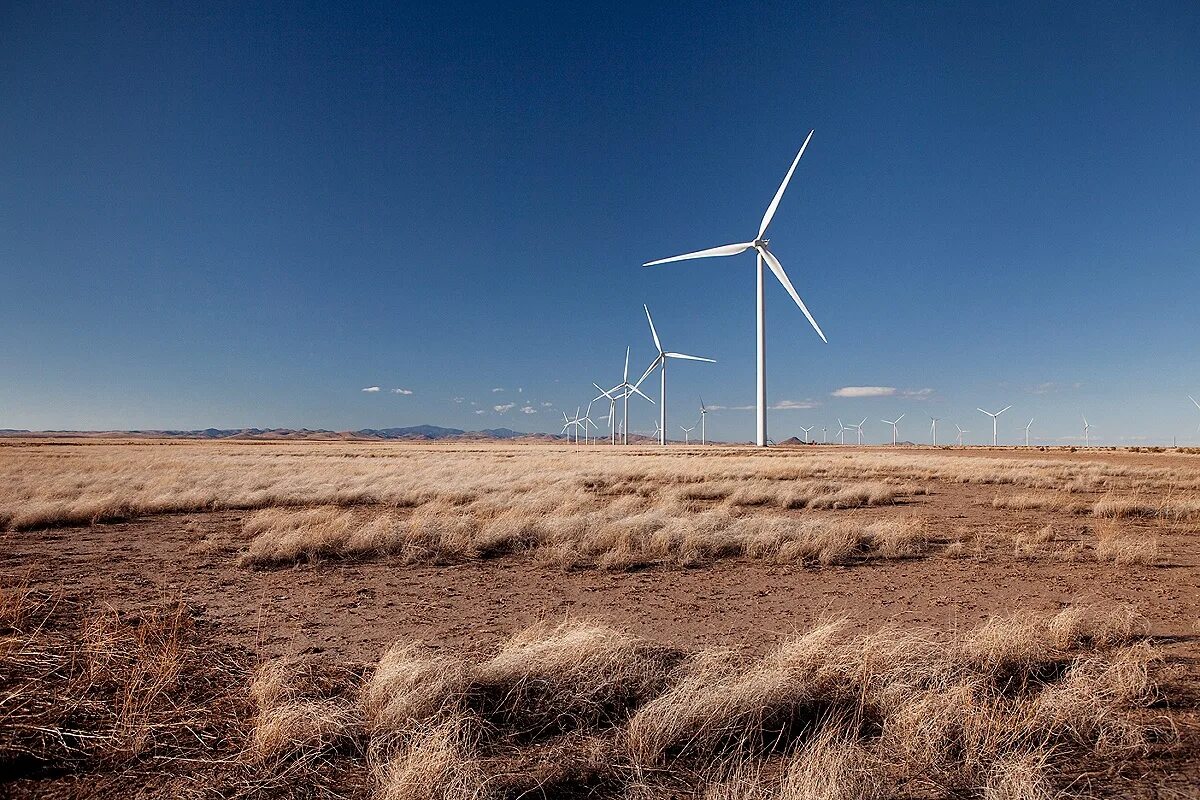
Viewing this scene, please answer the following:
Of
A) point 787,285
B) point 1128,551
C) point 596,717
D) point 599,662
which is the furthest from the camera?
point 787,285

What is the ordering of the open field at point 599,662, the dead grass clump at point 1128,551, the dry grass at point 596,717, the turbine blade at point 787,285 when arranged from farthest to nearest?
the turbine blade at point 787,285 < the dead grass clump at point 1128,551 < the open field at point 599,662 < the dry grass at point 596,717

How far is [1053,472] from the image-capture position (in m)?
42.1

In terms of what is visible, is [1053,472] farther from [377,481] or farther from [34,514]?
[34,514]

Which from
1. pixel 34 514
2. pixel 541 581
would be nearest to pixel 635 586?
pixel 541 581

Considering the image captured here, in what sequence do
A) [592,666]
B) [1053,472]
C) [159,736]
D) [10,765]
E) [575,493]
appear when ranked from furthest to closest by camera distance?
[1053,472] < [575,493] < [592,666] < [159,736] < [10,765]

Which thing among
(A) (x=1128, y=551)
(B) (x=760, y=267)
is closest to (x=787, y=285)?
(B) (x=760, y=267)

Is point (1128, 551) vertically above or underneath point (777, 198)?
underneath

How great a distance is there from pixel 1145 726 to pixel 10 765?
975cm

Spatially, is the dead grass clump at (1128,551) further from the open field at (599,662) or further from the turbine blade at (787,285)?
the turbine blade at (787,285)

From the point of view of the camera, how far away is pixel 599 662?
6.92 meters

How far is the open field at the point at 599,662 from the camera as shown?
5.06 meters

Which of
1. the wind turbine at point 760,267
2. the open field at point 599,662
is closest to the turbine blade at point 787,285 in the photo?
the wind turbine at point 760,267

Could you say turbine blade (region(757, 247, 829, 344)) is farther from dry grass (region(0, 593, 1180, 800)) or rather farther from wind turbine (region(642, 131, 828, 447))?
dry grass (region(0, 593, 1180, 800))

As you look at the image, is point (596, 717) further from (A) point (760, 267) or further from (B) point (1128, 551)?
(A) point (760, 267)
